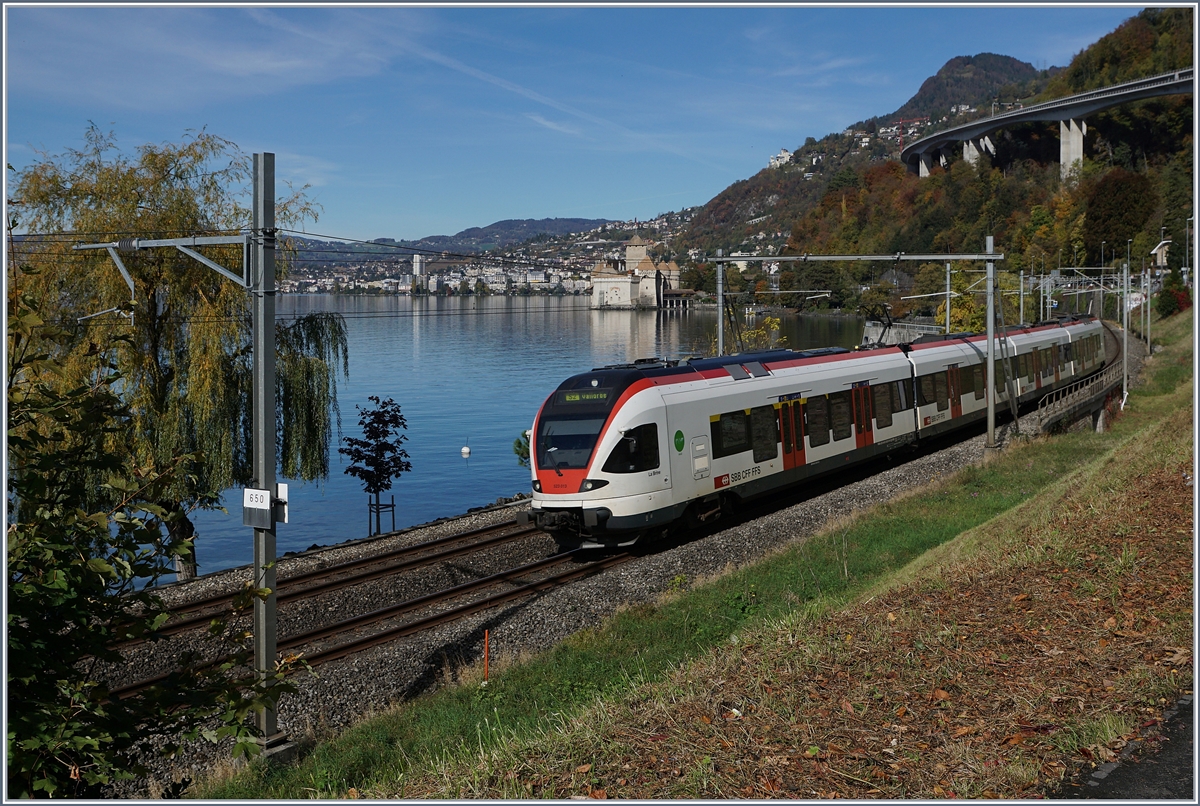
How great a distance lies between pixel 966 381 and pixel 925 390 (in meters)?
3.16

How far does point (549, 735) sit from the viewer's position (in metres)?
7.12

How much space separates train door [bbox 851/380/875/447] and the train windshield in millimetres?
8527

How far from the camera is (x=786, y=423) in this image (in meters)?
20.0

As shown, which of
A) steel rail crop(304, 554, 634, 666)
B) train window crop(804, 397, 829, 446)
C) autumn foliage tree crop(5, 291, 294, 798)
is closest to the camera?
autumn foliage tree crop(5, 291, 294, 798)

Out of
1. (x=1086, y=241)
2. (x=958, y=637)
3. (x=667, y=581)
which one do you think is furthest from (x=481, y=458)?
(x=1086, y=241)

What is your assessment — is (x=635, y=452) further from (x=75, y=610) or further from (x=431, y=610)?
(x=75, y=610)

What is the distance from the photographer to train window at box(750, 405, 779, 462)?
19031 millimetres

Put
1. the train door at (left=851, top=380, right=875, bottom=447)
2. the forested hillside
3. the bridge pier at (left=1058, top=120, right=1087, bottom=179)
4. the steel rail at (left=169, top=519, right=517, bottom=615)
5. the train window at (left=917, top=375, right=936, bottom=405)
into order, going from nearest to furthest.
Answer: the steel rail at (left=169, top=519, right=517, bottom=615)
the train door at (left=851, top=380, right=875, bottom=447)
the train window at (left=917, top=375, right=936, bottom=405)
the forested hillside
the bridge pier at (left=1058, top=120, right=1087, bottom=179)

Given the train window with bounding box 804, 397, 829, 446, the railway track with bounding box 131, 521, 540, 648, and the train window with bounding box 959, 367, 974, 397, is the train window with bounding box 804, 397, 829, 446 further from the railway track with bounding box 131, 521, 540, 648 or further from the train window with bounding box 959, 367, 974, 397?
the train window with bounding box 959, 367, 974, 397

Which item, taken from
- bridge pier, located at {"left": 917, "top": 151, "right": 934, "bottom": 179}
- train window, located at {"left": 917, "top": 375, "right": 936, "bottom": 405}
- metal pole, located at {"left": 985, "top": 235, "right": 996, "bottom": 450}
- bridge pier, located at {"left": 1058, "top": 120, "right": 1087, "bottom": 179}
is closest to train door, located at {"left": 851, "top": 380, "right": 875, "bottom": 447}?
train window, located at {"left": 917, "top": 375, "right": 936, "bottom": 405}

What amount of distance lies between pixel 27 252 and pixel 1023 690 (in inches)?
780

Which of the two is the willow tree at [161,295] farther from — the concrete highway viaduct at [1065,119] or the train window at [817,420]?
the concrete highway viaduct at [1065,119]

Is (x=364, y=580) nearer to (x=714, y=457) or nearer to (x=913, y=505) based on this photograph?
(x=714, y=457)

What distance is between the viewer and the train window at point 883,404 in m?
23.4
